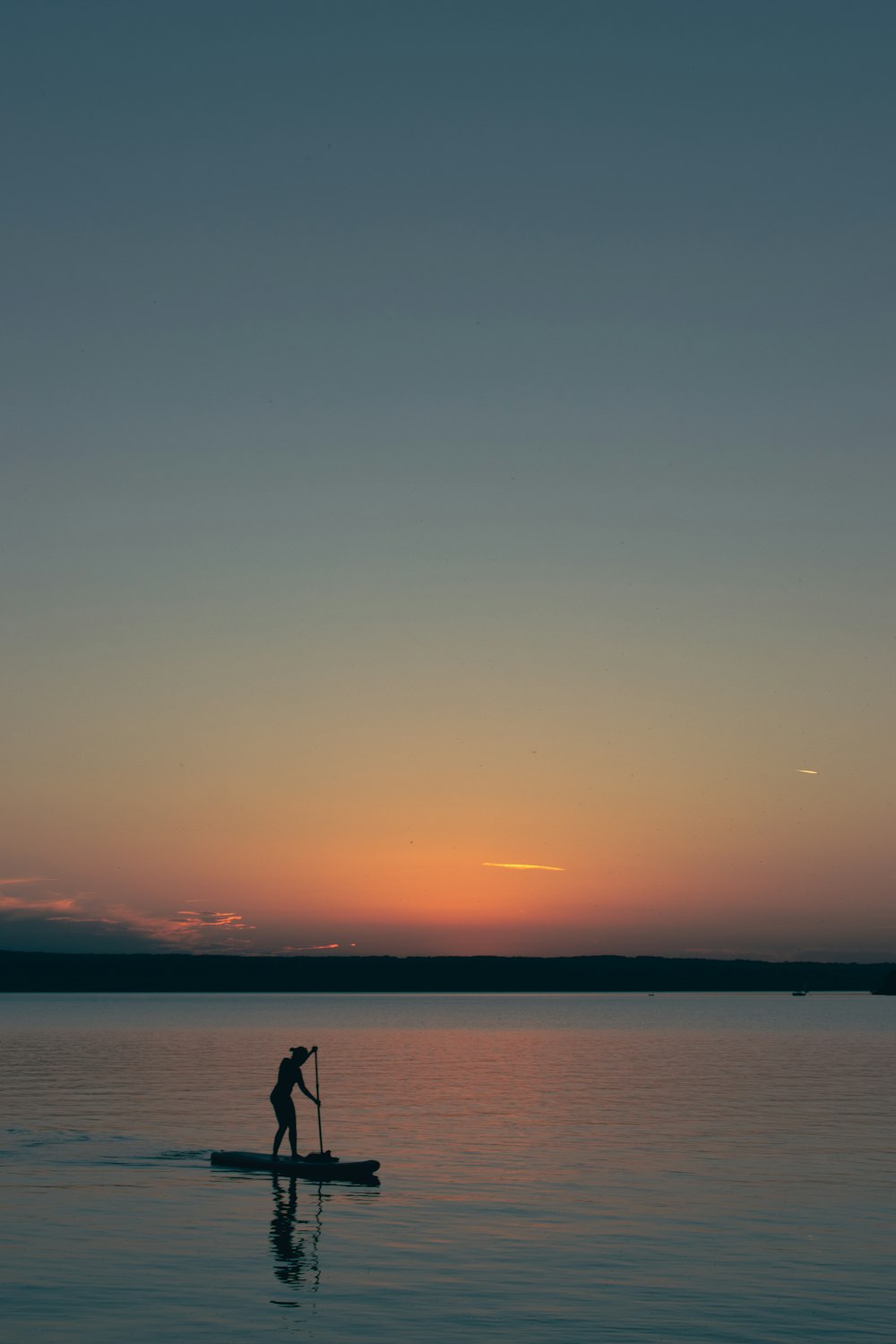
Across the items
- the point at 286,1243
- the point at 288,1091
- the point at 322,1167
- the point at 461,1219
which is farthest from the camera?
the point at 288,1091

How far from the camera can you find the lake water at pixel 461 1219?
869 inches

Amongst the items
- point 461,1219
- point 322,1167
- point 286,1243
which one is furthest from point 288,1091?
point 286,1243

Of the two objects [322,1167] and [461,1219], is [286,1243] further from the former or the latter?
[322,1167]

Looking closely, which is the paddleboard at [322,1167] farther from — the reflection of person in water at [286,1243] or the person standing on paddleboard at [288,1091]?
the reflection of person in water at [286,1243]

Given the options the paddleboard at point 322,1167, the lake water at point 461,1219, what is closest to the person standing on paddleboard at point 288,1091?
the paddleboard at point 322,1167

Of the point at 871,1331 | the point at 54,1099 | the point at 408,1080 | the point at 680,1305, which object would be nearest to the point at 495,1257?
the point at 680,1305

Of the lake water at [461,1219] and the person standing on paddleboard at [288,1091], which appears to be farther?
the person standing on paddleboard at [288,1091]

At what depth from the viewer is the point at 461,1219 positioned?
1220 inches

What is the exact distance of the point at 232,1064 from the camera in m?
90.5

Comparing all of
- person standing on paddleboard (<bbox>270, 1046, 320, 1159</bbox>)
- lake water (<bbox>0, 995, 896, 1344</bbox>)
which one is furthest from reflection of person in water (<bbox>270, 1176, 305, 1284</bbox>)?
person standing on paddleboard (<bbox>270, 1046, 320, 1159</bbox>)

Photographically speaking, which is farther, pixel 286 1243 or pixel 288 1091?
pixel 288 1091

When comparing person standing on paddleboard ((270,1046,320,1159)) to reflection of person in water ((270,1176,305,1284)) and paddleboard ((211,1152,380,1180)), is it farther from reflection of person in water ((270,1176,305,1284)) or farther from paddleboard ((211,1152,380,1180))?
reflection of person in water ((270,1176,305,1284))

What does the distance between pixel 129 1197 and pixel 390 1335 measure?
14.2m

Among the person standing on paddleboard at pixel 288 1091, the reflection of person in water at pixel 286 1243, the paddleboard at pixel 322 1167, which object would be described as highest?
the person standing on paddleboard at pixel 288 1091
